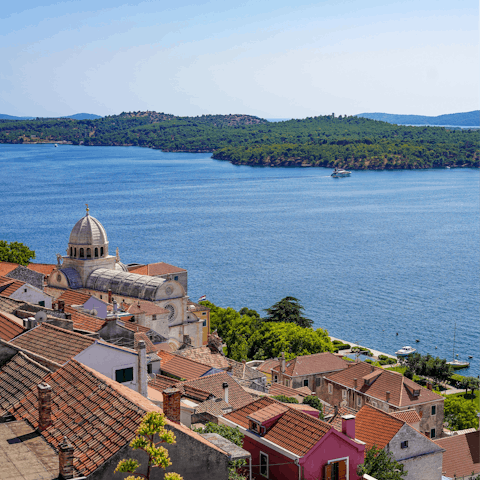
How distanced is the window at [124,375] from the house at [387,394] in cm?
2705

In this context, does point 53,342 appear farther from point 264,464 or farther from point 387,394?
point 387,394

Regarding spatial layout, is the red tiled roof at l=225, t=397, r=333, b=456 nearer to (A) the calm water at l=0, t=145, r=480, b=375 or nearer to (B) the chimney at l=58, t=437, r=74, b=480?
(B) the chimney at l=58, t=437, r=74, b=480

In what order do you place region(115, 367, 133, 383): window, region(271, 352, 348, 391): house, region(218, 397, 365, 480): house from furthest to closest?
region(271, 352, 348, 391): house
region(115, 367, 133, 383): window
region(218, 397, 365, 480): house

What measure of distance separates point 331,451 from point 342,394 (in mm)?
30926

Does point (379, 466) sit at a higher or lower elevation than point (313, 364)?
higher

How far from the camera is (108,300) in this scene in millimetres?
51938

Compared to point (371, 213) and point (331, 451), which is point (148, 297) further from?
point (371, 213)

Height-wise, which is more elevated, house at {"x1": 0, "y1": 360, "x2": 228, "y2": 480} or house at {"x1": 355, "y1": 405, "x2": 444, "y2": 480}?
house at {"x1": 0, "y1": 360, "x2": 228, "y2": 480}

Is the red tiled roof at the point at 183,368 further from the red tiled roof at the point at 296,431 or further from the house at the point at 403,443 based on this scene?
the red tiled roof at the point at 296,431

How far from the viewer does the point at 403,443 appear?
28.4 meters

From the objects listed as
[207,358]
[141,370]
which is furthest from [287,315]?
[141,370]

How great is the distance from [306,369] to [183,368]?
61.3 ft

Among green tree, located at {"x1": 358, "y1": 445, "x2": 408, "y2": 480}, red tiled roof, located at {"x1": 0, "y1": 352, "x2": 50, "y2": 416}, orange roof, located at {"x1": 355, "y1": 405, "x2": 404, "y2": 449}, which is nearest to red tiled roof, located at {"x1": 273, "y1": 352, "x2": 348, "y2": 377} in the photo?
orange roof, located at {"x1": 355, "y1": 405, "x2": 404, "y2": 449}

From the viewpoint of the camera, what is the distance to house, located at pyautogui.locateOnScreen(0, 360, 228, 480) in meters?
12.8
